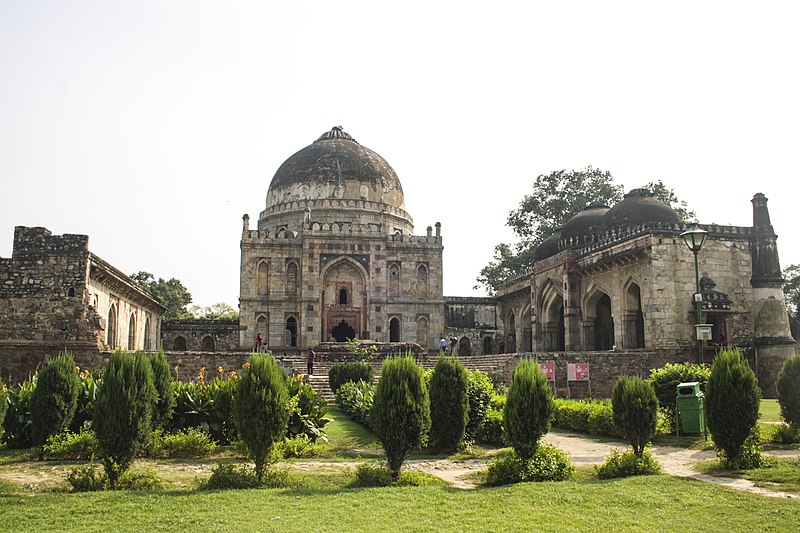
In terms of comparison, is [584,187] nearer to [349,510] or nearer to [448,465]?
[448,465]

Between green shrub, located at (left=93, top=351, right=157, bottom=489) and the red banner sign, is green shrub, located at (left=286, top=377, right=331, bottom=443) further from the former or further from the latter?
the red banner sign

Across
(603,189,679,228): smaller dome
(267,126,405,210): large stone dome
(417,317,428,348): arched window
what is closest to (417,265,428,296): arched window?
(417,317,428,348): arched window

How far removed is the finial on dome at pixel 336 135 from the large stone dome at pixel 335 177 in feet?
3.70

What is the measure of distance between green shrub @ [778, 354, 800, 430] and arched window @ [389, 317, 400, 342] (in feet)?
77.7

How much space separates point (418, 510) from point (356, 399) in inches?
355

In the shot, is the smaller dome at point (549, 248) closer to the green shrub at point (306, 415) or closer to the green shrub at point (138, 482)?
the green shrub at point (306, 415)

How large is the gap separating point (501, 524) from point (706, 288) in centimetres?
2016

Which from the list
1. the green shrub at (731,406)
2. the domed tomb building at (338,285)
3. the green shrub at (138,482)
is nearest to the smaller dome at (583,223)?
the domed tomb building at (338,285)

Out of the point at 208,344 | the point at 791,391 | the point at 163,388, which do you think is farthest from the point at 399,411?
the point at 208,344

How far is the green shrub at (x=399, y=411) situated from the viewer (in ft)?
28.7

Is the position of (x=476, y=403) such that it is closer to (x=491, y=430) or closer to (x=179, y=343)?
(x=491, y=430)

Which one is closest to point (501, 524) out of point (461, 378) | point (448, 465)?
point (448, 465)

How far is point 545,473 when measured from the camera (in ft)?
28.9

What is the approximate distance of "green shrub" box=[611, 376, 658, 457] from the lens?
31.6 ft
